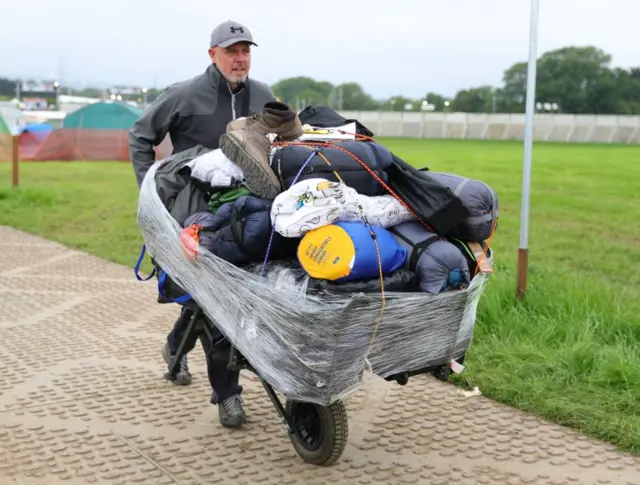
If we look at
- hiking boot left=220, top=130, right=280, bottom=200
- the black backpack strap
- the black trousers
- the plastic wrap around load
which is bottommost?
the black trousers

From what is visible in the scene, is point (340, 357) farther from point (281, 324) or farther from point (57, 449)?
point (57, 449)

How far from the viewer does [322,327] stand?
136 inches

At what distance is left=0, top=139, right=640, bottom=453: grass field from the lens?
5.09 meters

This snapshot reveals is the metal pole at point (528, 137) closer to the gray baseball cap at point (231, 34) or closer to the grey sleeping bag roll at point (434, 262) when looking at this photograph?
the gray baseball cap at point (231, 34)

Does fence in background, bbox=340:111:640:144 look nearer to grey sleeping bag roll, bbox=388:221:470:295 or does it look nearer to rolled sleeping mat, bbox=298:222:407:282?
grey sleeping bag roll, bbox=388:221:470:295

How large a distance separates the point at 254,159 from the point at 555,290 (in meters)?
3.46

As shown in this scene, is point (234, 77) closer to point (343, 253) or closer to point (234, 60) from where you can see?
point (234, 60)

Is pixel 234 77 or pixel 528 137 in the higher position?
pixel 234 77

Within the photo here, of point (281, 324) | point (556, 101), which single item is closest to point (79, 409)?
point (281, 324)

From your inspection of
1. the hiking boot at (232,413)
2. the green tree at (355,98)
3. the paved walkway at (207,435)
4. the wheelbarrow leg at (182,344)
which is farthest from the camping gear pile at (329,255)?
the green tree at (355,98)

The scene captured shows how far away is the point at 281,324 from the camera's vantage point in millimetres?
3602

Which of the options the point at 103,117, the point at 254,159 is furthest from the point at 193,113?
the point at 103,117

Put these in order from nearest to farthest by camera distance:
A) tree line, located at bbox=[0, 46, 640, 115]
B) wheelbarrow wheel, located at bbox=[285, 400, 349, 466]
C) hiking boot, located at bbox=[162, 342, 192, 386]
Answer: wheelbarrow wheel, located at bbox=[285, 400, 349, 466], hiking boot, located at bbox=[162, 342, 192, 386], tree line, located at bbox=[0, 46, 640, 115]

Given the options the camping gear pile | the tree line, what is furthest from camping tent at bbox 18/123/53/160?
the tree line
